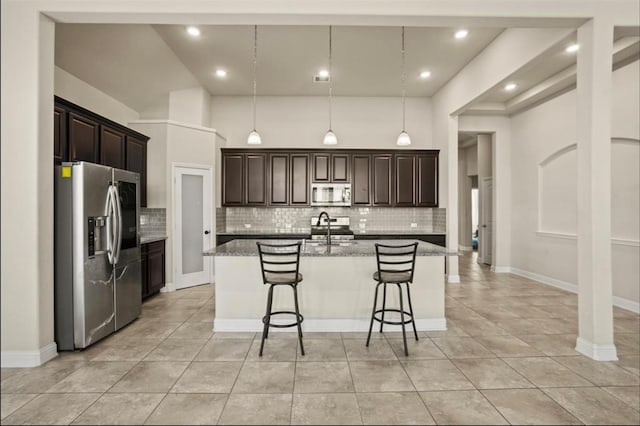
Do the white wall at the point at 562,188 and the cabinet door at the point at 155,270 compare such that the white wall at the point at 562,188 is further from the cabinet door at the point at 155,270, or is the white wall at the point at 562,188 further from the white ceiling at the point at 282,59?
the cabinet door at the point at 155,270

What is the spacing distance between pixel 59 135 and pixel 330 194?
423cm

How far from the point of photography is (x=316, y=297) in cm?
371

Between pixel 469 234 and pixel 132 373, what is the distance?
1012 centimetres

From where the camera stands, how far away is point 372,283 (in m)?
3.73

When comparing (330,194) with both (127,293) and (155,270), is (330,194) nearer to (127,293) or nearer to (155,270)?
(155,270)

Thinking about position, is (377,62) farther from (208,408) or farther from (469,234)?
(469,234)

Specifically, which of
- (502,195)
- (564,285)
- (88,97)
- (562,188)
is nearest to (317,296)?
(88,97)

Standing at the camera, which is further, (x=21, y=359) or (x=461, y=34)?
(x=461, y=34)

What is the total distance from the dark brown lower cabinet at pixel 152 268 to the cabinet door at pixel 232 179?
5.05 ft

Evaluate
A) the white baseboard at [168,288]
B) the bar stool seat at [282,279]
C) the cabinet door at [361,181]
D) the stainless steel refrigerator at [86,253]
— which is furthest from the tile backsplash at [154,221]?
the cabinet door at [361,181]

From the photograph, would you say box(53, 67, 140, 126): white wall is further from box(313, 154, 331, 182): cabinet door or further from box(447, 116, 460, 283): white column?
box(447, 116, 460, 283): white column

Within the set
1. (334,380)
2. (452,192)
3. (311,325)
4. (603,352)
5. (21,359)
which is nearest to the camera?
(334,380)

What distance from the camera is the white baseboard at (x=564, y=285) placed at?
436cm

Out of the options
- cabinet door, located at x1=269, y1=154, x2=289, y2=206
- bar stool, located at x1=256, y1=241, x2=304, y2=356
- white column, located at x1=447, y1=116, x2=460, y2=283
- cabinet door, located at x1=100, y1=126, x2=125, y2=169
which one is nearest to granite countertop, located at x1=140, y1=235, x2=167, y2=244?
cabinet door, located at x1=100, y1=126, x2=125, y2=169
